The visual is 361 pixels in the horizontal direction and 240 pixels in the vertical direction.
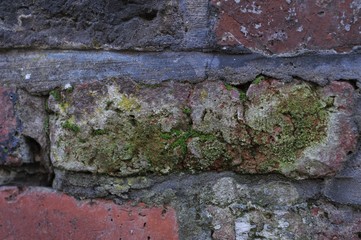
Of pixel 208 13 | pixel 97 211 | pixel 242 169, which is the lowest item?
pixel 97 211

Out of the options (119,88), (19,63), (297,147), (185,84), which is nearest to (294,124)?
(297,147)

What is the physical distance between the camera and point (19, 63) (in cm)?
84

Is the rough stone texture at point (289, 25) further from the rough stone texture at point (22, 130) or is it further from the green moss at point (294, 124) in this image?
the rough stone texture at point (22, 130)

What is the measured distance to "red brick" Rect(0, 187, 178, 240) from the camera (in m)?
0.82

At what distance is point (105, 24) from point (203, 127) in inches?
9.0

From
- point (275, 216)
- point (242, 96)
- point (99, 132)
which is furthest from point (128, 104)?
point (275, 216)

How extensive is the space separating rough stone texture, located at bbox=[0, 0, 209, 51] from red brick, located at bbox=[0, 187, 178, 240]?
0.26 metres

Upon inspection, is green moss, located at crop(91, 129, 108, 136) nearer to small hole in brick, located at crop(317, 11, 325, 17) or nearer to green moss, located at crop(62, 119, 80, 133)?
green moss, located at crop(62, 119, 80, 133)

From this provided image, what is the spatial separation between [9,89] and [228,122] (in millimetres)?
378

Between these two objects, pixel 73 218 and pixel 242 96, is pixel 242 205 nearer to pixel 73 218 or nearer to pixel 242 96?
pixel 242 96

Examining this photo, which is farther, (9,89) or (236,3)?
(9,89)

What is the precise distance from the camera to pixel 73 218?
33.0 inches

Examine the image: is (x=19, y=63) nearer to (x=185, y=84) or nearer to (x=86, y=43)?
(x=86, y=43)

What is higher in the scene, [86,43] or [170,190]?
[86,43]
